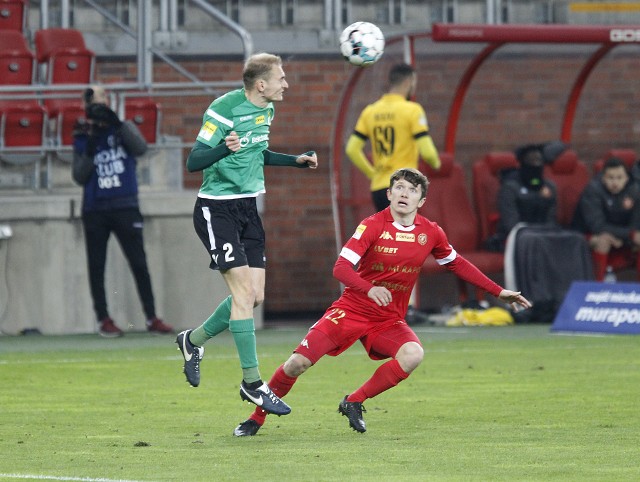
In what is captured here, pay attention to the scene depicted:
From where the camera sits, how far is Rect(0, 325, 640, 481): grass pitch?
6.24 metres

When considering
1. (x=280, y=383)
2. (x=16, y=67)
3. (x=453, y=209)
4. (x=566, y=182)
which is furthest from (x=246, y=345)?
(x=566, y=182)

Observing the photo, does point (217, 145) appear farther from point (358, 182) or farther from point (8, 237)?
point (358, 182)

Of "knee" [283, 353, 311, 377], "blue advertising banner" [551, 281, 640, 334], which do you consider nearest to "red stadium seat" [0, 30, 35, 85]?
"blue advertising banner" [551, 281, 640, 334]

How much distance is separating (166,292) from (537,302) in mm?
3678

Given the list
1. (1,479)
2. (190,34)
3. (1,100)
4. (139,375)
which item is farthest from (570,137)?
(1,479)

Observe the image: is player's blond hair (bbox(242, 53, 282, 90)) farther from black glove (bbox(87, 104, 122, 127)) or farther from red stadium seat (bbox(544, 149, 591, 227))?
red stadium seat (bbox(544, 149, 591, 227))

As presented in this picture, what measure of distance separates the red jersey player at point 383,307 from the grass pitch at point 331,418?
0.27m

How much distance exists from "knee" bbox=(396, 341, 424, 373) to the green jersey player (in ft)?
2.70

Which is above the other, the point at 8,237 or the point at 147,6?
the point at 147,6

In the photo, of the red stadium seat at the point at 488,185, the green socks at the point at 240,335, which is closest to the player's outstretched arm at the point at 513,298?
the green socks at the point at 240,335

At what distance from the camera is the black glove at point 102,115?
1373 cm

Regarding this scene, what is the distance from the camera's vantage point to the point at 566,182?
17.1 metres

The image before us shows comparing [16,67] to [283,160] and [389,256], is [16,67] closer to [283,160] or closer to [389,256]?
[283,160]

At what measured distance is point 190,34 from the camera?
57.5ft
